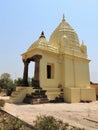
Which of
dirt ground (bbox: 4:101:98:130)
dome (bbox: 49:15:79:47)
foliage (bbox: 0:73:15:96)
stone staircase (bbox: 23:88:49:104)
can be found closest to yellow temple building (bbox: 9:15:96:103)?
dome (bbox: 49:15:79:47)

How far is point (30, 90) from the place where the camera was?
13289 mm

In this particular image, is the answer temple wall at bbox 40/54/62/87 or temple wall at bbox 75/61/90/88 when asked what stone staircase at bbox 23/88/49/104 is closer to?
temple wall at bbox 40/54/62/87

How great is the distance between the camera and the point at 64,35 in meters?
17.0

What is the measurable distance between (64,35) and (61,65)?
11.3ft

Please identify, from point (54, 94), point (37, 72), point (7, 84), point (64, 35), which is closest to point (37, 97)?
point (54, 94)

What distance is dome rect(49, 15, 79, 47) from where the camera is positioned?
55.3ft

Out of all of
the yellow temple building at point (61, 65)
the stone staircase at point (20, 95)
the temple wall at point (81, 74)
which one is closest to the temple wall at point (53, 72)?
the yellow temple building at point (61, 65)

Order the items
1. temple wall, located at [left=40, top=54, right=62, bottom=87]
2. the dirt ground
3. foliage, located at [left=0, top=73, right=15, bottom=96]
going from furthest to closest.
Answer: foliage, located at [left=0, top=73, right=15, bottom=96]
temple wall, located at [left=40, top=54, right=62, bottom=87]
the dirt ground

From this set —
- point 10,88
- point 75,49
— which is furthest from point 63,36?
point 10,88

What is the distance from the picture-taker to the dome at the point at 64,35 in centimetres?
1684

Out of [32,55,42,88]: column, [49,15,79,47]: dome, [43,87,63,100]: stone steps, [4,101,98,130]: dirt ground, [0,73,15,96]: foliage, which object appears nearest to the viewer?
[4,101,98,130]: dirt ground

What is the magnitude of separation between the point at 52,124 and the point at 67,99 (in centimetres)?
1042

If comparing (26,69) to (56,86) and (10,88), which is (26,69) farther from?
(10,88)

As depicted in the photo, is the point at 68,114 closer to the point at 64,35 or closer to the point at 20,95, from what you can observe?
the point at 20,95
